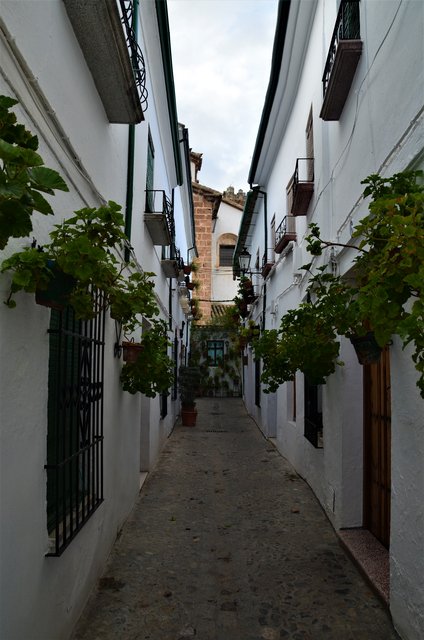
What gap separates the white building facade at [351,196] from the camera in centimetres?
311

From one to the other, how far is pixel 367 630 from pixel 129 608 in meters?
1.60

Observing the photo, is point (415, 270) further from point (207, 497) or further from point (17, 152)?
point (207, 497)

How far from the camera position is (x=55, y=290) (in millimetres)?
2453

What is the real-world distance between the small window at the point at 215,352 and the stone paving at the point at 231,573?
14.3 meters

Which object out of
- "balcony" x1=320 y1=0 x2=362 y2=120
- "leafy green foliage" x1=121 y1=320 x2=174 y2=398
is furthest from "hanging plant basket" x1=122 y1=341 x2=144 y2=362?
"balcony" x1=320 y1=0 x2=362 y2=120

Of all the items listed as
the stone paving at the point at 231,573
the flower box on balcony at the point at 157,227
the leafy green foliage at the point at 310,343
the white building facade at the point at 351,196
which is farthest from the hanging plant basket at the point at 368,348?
the flower box on balcony at the point at 157,227

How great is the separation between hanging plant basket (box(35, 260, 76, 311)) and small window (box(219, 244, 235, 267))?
23.2m

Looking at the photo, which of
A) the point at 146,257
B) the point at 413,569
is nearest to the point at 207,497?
the point at 146,257

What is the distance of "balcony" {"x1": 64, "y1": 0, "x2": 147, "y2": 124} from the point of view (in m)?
3.20

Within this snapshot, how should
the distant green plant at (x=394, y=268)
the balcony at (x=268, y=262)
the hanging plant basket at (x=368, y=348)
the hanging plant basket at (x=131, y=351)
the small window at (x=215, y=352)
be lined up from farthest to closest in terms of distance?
1. the small window at (x=215, y=352)
2. the balcony at (x=268, y=262)
3. the hanging plant basket at (x=131, y=351)
4. the hanging plant basket at (x=368, y=348)
5. the distant green plant at (x=394, y=268)

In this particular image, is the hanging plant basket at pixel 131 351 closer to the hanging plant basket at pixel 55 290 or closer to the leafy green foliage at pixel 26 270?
the hanging plant basket at pixel 55 290

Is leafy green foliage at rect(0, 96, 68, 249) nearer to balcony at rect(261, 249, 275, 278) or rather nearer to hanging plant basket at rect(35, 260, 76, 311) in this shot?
hanging plant basket at rect(35, 260, 76, 311)

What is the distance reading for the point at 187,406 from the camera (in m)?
13.8

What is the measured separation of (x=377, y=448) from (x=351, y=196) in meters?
2.28
